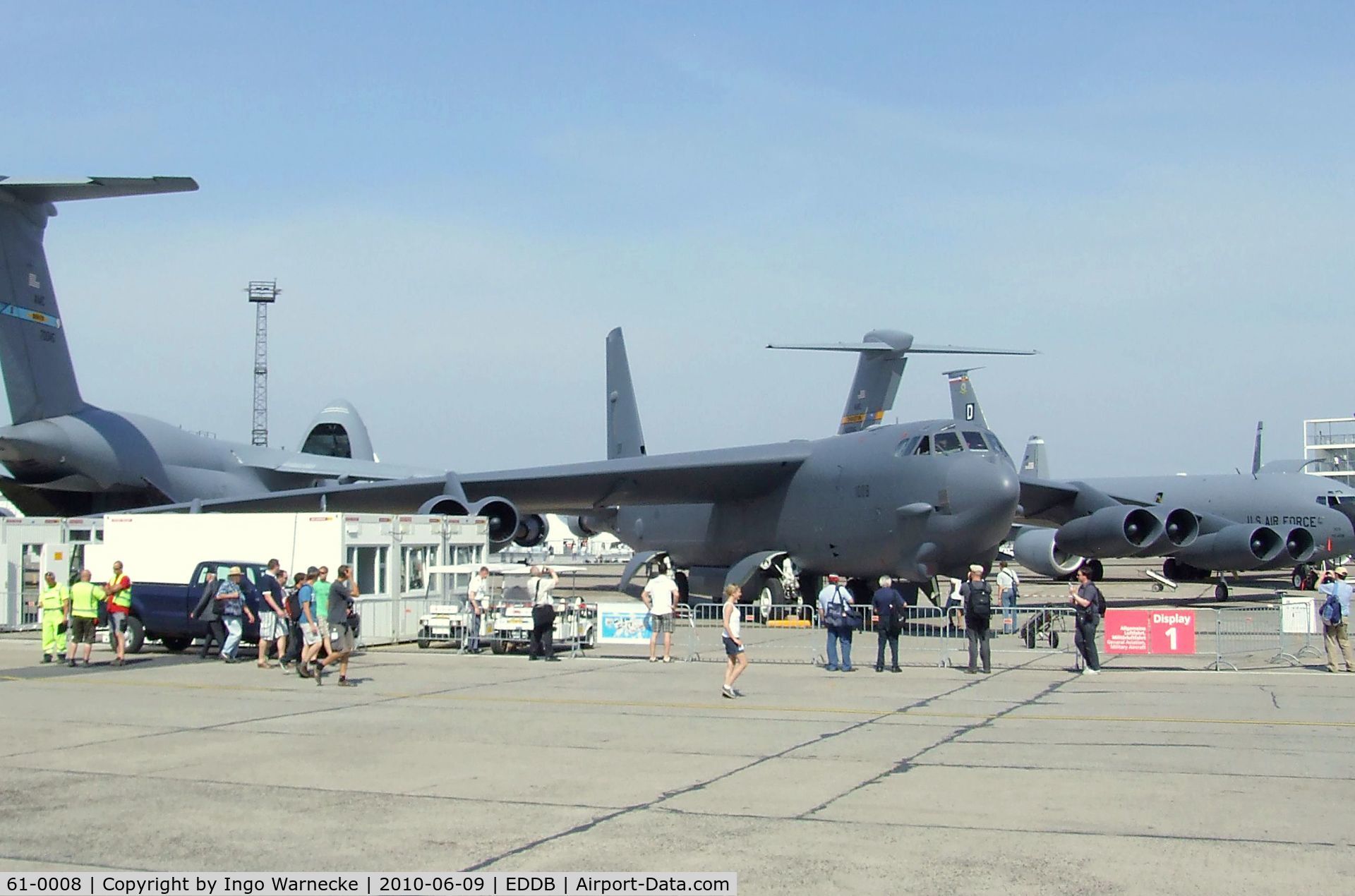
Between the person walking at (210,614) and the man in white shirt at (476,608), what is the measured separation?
11.6ft

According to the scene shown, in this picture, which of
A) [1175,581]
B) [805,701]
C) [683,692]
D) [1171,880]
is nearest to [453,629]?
[683,692]

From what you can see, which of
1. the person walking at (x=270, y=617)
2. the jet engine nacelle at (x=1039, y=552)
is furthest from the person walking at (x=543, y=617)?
the jet engine nacelle at (x=1039, y=552)

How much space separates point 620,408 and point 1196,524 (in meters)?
14.9

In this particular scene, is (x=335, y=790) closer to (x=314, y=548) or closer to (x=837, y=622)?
(x=837, y=622)

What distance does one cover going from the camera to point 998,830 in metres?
7.45

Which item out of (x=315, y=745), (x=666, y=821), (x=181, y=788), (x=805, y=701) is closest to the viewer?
(x=666, y=821)

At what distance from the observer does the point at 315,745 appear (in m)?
10.5

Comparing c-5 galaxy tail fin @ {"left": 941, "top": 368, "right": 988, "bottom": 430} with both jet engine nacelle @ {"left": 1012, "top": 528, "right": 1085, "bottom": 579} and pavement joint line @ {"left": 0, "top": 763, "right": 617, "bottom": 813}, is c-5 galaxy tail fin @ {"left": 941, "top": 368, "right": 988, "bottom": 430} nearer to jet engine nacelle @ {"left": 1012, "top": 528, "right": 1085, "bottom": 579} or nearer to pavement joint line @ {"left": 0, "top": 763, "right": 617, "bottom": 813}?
jet engine nacelle @ {"left": 1012, "top": 528, "right": 1085, "bottom": 579}

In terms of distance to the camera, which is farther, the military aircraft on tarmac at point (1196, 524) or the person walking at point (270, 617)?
the military aircraft on tarmac at point (1196, 524)

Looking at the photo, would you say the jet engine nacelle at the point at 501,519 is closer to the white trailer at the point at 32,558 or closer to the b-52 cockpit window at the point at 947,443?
the white trailer at the point at 32,558

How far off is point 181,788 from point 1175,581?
1539 inches

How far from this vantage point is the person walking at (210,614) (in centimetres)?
1812

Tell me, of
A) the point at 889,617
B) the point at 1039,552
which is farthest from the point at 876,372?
the point at 889,617

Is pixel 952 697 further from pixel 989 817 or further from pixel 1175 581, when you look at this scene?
pixel 1175 581
